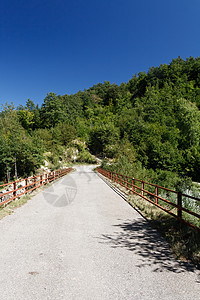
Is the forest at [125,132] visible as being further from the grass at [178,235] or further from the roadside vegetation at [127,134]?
the grass at [178,235]

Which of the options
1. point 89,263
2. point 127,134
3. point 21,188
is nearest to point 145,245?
point 89,263

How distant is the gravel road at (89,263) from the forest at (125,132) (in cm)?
1633

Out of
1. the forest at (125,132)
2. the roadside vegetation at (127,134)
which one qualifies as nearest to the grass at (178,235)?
the roadside vegetation at (127,134)

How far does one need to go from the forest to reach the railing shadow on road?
15442mm

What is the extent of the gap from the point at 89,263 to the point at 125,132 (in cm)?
8086

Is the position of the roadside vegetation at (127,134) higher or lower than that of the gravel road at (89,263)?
higher

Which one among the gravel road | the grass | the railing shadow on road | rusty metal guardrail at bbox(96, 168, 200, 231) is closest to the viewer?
the gravel road

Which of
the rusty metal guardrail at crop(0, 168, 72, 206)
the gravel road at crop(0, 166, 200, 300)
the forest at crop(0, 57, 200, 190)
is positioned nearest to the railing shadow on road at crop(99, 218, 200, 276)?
the gravel road at crop(0, 166, 200, 300)

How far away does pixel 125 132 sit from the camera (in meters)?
83.4

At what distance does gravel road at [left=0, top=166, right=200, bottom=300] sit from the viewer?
298 centimetres

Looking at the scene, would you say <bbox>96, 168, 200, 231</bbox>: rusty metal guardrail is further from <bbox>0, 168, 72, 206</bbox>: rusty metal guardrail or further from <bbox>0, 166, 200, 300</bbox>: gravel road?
<bbox>0, 168, 72, 206</bbox>: rusty metal guardrail

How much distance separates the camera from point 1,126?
6341 centimetres

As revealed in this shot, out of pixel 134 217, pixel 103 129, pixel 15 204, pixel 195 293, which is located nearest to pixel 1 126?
pixel 103 129

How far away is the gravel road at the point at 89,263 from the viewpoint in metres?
2.98
